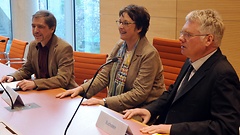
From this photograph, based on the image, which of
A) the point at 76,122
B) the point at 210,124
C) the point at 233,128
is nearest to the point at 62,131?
the point at 76,122

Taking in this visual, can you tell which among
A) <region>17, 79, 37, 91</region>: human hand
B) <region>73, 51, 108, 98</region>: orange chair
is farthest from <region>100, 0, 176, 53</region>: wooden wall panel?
<region>17, 79, 37, 91</region>: human hand

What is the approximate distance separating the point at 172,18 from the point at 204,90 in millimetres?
2288

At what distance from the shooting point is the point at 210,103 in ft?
5.73

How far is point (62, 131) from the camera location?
1761mm

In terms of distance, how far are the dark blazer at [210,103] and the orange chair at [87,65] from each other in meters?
1.40

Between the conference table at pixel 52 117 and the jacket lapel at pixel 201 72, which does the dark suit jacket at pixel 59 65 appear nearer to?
the conference table at pixel 52 117

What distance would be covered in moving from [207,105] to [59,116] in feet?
2.82

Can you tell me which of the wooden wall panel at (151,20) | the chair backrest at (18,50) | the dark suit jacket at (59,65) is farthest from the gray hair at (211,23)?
the chair backrest at (18,50)

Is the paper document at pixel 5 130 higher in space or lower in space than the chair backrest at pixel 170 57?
lower

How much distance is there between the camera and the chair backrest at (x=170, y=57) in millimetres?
2998

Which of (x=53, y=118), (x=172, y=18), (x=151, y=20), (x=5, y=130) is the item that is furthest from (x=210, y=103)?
(x=151, y=20)

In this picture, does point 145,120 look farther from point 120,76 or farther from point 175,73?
point 175,73

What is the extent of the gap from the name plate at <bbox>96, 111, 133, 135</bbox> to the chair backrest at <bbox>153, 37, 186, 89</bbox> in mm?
1384

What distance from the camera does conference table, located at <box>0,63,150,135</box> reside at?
177cm
